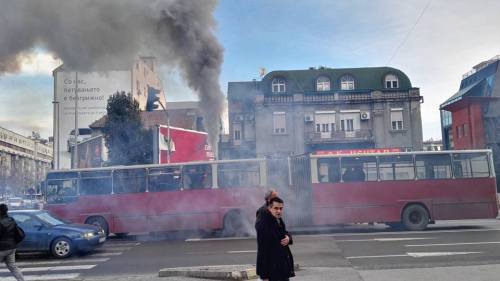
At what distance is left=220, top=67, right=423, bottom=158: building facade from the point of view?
122ft

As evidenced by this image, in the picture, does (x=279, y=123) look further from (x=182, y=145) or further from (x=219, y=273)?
(x=219, y=273)

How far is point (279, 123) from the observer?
123 feet

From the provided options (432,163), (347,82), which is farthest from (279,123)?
(432,163)

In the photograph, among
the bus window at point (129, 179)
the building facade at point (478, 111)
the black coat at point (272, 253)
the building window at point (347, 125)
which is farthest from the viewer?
the building window at point (347, 125)

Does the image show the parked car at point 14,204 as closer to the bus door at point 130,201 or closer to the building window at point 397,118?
the bus door at point 130,201

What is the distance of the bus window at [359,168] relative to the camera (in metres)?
16.8

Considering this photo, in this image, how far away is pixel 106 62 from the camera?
1048 centimetres

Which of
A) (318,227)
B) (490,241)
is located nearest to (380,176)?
(318,227)

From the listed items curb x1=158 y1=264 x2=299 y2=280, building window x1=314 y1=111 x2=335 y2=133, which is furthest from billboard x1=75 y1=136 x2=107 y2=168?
curb x1=158 y1=264 x2=299 y2=280

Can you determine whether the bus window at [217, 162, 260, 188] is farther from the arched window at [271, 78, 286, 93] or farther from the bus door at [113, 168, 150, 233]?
the arched window at [271, 78, 286, 93]

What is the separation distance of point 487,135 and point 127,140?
28.0 meters

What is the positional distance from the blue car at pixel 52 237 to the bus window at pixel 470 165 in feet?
42.7

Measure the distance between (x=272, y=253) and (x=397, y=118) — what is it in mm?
35985

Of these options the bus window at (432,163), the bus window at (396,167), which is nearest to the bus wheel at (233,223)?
the bus window at (396,167)
